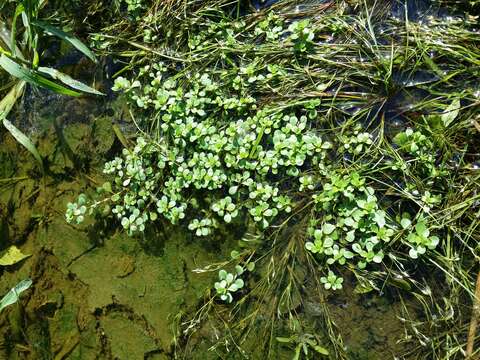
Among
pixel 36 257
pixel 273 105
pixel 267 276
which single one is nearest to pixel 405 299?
pixel 267 276

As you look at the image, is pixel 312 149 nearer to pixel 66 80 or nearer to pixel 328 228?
pixel 328 228

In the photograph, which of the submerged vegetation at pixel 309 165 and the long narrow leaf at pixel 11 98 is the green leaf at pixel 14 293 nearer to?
the submerged vegetation at pixel 309 165

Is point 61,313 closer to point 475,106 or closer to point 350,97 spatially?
point 350,97

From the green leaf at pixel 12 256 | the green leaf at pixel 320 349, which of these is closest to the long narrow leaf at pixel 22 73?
the green leaf at pixel 12 256

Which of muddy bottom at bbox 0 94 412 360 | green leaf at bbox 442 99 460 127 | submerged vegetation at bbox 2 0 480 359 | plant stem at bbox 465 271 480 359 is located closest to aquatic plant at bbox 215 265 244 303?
submerged vegetation at bbox 2 0 480 359

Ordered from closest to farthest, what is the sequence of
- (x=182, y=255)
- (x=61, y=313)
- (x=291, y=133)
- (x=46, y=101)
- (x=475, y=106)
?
(x=475, y=106), (x=291, y=133), (x=182, y=255), (x=61, y=313), (x=46, y=101)

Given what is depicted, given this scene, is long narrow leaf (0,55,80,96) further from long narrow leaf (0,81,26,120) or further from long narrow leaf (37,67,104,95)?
long narrow leaf (0,81,26,120)
